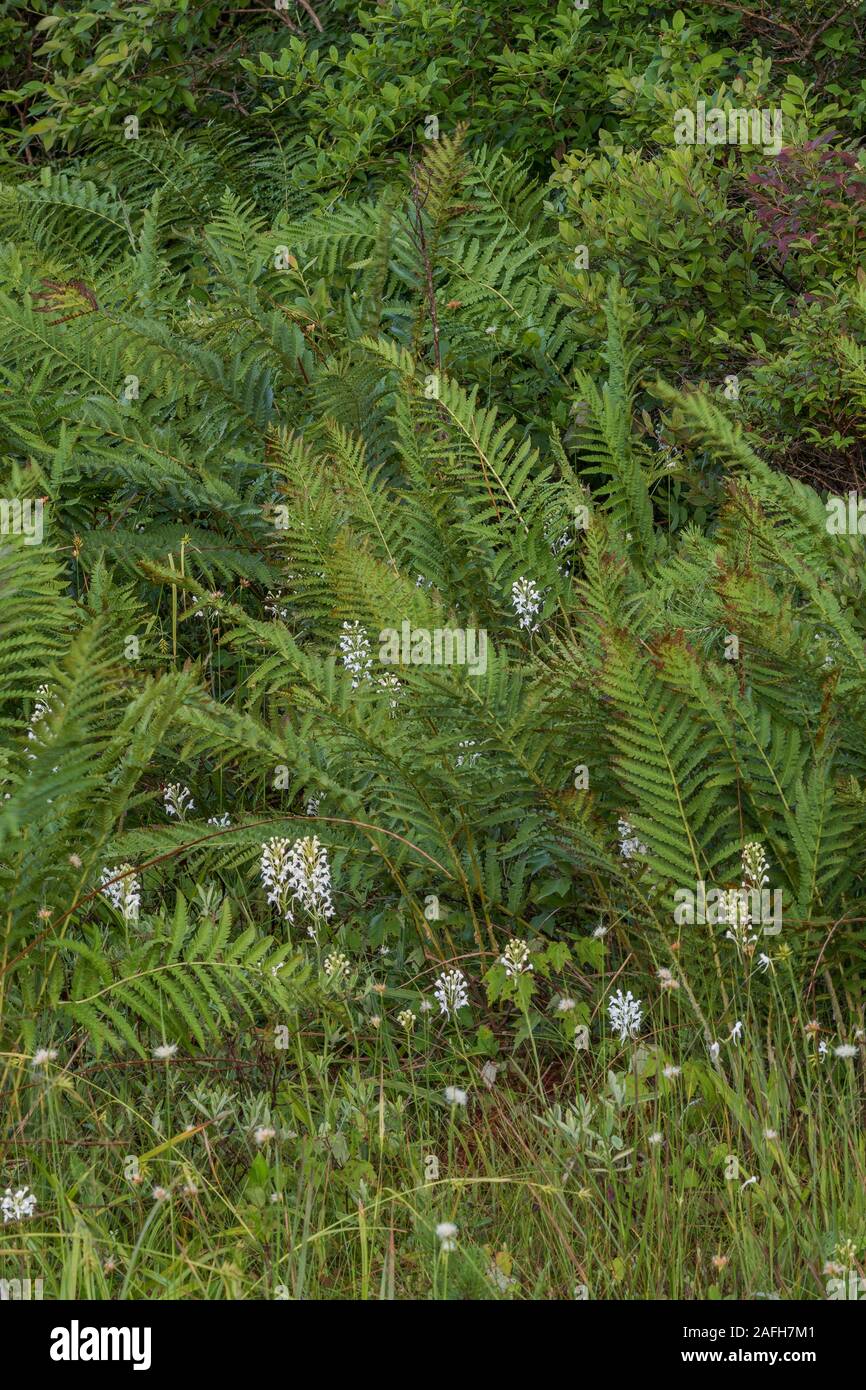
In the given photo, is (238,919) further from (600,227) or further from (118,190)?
(118,190)

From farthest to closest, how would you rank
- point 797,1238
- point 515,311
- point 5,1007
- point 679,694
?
point 515,311, point 679,694, point 5,1007, point 797,1238

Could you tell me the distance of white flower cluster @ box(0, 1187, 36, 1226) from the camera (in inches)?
84.7

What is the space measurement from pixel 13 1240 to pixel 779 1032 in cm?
124

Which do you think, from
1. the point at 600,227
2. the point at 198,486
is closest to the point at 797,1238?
the point at 198,486

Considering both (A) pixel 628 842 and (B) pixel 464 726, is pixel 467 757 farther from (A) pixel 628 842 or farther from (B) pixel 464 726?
(A) pixel 628 842

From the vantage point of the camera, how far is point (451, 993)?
8.93ft

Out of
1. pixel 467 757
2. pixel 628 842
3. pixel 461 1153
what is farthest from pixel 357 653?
pixel 461 1153

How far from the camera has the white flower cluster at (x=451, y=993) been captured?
2.70 meters

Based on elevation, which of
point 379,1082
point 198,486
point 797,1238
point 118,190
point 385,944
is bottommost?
point 797,1238

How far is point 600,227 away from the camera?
14.3 feet

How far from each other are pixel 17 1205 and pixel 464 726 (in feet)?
3.89

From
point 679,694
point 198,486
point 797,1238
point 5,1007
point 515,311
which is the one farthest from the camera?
point 515,311

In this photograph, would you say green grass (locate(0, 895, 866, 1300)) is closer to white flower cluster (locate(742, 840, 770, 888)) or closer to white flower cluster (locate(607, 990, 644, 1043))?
white flower cluster (locate(607, 990, 644, 1043))

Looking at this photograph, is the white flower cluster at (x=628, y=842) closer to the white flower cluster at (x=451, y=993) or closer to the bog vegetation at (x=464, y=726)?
the bog vegetation at (x=464, y=726)
